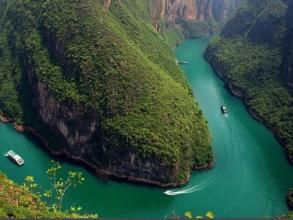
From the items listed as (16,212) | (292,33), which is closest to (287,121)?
(292,33)

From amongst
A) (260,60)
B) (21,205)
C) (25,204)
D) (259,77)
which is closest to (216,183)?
(25,204)

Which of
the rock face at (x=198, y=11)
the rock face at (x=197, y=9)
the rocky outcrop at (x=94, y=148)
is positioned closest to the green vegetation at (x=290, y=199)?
the rocky outcrop at (x=94, y=148)

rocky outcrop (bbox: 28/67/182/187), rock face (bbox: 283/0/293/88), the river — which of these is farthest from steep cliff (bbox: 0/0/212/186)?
rock face (bbox: 283/0/293/88)

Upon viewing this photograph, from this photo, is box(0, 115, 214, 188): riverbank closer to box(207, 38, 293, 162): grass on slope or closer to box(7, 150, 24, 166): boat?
box(7, 150, 24, 166): boat

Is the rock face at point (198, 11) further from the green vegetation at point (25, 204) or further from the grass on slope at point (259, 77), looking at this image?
the green vegetation at point (25, 204)

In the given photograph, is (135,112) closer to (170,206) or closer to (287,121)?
(170,206)
